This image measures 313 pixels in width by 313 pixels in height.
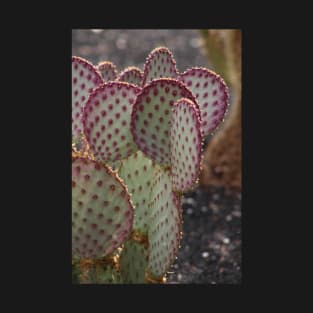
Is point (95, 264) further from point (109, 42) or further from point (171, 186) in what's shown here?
point (109, 42)

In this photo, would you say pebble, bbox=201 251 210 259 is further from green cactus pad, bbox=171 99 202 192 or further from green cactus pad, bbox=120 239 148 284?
green cactus pad, bbox=171 99 202 192

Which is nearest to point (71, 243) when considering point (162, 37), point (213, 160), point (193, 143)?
point (193, 143)

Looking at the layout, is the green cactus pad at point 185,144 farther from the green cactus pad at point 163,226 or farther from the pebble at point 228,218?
the pebble at point 228,218

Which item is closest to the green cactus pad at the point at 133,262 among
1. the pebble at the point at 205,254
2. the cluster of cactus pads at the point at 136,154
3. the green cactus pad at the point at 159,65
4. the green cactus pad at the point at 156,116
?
the cluster of cactus pads at the point at 136,154

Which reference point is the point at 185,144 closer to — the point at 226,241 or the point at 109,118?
the point at 109,118

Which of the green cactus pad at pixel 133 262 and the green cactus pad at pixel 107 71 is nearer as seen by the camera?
the green cactus pad at pixel 133 262

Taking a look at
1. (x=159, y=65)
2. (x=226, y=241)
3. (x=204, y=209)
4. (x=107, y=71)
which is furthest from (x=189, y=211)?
(x=159, y=65)
